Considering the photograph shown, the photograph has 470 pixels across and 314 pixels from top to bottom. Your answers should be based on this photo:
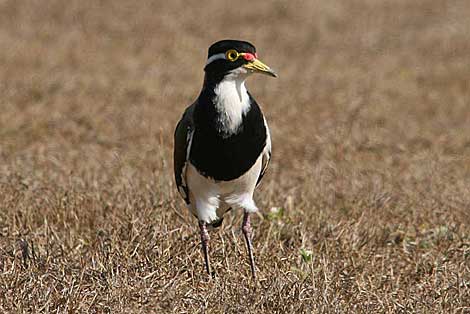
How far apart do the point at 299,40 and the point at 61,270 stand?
11.0m

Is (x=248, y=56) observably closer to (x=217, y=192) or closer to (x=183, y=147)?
(x=183, y=147)

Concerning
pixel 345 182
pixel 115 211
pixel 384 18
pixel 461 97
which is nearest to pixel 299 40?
pixel 384 18

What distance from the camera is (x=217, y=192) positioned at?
4.96m

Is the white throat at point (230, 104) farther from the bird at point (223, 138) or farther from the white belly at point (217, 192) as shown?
the white belly at point (217, 192)

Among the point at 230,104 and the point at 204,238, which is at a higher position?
the point at 230,104

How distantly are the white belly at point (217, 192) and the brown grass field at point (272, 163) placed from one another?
0.82 feet

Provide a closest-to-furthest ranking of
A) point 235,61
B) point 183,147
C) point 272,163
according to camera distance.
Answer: point 235,61 < point 183,147 < point 272,163

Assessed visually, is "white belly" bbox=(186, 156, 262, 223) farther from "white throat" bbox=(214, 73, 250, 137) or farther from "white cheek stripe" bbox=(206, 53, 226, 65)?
"white cheek stripe" bbox=(206, 53, 226, 65)

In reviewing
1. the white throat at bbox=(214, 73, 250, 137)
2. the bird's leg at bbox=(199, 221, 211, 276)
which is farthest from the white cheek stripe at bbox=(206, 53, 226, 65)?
the bird's leg at bbox=(199, 221, 211, 276)

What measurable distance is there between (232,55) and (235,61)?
4cm

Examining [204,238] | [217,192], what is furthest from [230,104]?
[204,238]

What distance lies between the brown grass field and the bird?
31cm

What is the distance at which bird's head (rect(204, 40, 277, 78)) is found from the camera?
4645mm

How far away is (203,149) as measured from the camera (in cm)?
477
